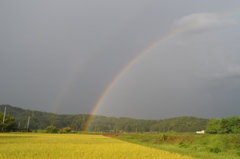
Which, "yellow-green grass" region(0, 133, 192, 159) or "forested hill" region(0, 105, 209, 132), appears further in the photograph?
"forested hill" region(0, 105, 209, 132)

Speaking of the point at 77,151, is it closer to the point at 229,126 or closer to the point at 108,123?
the point at 229,126

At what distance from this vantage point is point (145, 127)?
494 feet

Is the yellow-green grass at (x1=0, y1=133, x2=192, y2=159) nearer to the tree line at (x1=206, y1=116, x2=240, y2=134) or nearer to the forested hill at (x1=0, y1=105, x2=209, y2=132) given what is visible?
the tree line at (x1=206, y1=116, x2=240, y2=134)

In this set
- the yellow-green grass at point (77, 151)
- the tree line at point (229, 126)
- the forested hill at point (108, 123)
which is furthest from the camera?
the forested hill at point (108, 123)

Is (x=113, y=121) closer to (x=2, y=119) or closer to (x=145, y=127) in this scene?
(x=145, y=127)

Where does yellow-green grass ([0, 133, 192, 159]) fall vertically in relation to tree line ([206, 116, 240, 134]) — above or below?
below

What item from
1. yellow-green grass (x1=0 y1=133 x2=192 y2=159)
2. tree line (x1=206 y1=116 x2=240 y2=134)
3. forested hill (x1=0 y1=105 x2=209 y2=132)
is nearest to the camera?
yellow-green grass (x1=0 y1=133 x2=192 y2=159)

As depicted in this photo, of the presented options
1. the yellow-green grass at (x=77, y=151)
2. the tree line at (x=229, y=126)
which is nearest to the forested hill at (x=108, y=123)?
the tree line at (x=229, y=126)

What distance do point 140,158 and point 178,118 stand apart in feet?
476

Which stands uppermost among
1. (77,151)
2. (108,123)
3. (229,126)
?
(229,126)

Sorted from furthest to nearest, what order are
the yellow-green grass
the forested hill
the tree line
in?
the forested hill, the tree line, the yellow-green grass

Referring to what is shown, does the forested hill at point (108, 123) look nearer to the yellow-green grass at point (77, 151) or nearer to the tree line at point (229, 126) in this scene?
the tree line at point (229, 126)

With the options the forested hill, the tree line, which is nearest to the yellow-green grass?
the tree line

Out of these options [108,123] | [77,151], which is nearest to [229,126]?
[77,151]
